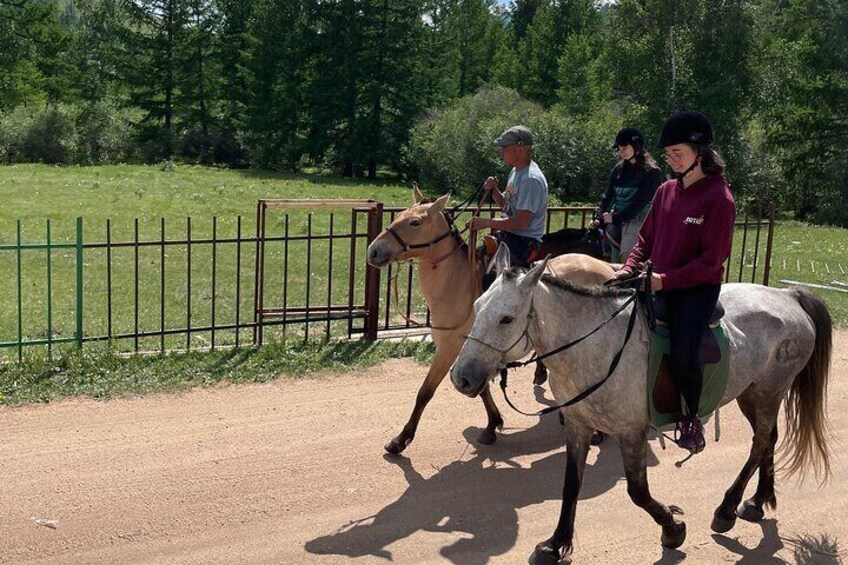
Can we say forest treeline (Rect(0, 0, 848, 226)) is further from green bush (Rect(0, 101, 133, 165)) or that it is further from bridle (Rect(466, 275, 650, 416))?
bridle (Rect(466, 275, 650, 416))

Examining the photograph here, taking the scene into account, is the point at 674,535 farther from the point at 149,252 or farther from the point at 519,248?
the point at 149,252

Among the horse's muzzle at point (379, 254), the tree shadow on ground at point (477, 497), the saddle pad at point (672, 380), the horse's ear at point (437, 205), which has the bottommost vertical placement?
the tree shadow on ground at point (477, 497)

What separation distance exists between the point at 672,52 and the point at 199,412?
1206 inches

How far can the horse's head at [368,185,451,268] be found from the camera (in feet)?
22.3

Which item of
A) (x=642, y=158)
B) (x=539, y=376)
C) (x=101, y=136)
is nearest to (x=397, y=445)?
(x=539, y=376)

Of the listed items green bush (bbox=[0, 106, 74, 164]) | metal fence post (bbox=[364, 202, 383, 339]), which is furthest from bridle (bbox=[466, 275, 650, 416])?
green bush (bbox=[0, 106, 74, 164])

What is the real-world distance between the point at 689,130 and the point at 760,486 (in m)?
2.69

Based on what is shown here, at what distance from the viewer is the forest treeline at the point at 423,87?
33625 millimetres

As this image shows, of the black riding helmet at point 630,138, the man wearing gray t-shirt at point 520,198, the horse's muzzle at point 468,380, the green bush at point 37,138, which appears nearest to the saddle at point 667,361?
the horse's muzzle at point 468,380

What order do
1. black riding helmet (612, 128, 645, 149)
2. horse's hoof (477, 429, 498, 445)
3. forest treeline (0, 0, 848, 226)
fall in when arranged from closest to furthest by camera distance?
horse's hoof (477, 429, 498, 445) < black riding helmet (612, 128, 645, 149) < forest treeline (0, 0, 848, 226)

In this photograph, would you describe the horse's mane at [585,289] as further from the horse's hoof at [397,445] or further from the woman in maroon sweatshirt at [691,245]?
the horse's hoof at [397,445]

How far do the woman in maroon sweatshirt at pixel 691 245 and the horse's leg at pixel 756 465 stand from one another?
0.88m

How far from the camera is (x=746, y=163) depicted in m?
34.2

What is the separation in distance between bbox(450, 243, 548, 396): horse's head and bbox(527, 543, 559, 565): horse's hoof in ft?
4.03
